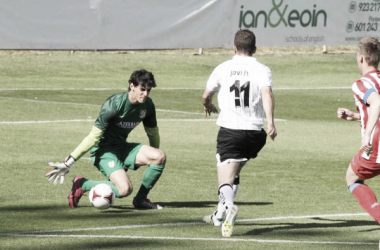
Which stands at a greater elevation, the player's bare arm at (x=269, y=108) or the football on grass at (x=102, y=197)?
the player's bare arm at (x=269, y=108)

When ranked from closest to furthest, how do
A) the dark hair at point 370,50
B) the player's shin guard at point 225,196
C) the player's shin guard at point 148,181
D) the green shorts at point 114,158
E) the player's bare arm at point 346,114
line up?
1. the dark hair at point 370,50
2. the player's bare arm at point 346,114
3. the player's shin guard at point 225,196
4. the player's shin guard at point 148,181
5. the green shorts at point 114,158

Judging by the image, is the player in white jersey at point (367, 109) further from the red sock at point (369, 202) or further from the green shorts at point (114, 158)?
the green shorts at point (114, 158)

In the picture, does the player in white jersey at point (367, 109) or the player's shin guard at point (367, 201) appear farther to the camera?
the player's shin guard at point (367, 201)

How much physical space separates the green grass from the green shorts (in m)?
0.45

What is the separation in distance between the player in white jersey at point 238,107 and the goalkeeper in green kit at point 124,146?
1.48m

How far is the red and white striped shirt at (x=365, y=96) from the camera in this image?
9578 mm

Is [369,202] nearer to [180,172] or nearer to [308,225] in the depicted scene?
[308,225]

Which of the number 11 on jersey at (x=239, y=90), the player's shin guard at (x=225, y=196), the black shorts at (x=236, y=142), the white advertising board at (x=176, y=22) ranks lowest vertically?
the player's shin guard at (x=225, y=196)

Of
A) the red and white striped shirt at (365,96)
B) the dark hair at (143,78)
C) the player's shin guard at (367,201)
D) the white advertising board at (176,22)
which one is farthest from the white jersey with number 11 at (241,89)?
the white advertising board at (176,22)

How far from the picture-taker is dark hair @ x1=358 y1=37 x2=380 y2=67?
31.8 ft

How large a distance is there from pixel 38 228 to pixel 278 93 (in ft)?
59.5

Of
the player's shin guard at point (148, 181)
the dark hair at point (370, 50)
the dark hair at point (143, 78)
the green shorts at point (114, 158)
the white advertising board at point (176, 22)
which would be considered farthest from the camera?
the white advertising board at point (176, 22)

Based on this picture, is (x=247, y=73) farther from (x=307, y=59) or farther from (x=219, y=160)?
(x=307, y=59)

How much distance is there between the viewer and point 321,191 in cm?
1335
